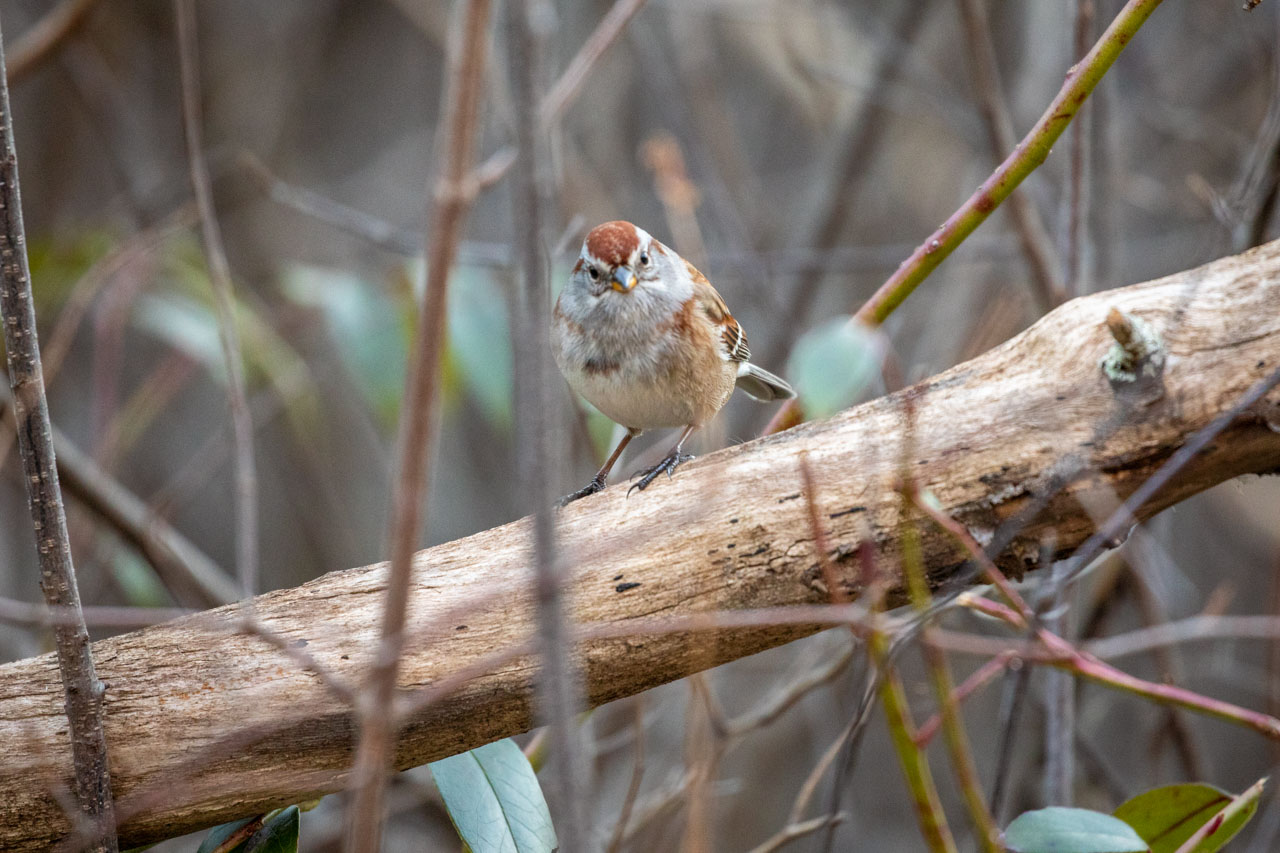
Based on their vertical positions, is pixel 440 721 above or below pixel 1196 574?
below

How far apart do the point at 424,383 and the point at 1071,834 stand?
125cm

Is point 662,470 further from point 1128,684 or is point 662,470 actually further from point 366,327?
point 366,327

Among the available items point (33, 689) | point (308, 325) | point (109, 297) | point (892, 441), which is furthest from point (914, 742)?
point (308, 325)

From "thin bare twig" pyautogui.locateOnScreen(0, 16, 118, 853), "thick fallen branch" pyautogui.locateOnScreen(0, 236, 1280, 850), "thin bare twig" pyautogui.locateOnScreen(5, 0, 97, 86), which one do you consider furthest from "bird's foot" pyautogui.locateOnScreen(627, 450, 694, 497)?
"thin bare twig" pyautogui.locateOnScreen(5, 0, 97, 86)

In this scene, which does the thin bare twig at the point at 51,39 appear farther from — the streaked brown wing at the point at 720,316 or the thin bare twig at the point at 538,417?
the thin bare twig at the point at 538,417

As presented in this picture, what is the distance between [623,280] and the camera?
7.80ft

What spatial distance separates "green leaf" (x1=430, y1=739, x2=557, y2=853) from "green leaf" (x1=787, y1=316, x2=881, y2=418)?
90 cm

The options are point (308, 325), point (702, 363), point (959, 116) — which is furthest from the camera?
point (308, 325)

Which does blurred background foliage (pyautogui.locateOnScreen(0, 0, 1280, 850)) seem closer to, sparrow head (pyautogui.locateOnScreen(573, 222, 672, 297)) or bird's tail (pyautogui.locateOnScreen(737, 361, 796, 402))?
bird's tail (pyautogui.locateOnScreen(737, 361, 796, 402))

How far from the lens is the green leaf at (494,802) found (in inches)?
61.7

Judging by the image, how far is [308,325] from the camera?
486 centimetres

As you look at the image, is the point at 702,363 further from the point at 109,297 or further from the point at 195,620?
the point at 109,297

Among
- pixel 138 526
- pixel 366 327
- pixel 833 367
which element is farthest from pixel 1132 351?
pixel 138 526

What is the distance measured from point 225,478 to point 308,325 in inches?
46.2
